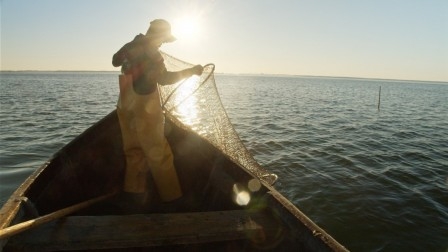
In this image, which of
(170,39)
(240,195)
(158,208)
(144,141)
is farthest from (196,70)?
(158,208)

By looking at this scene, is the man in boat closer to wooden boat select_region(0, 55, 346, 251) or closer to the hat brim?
the hat brim

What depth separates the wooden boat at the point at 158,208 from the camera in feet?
9.23

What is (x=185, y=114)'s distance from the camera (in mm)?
18812

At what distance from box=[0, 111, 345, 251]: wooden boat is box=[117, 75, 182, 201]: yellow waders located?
45 centimetres

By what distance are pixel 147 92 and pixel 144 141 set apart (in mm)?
625

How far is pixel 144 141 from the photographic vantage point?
3908 millimetres

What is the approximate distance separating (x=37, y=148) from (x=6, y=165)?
1.92m

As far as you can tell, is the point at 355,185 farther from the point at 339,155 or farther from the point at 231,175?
the point at 231,175

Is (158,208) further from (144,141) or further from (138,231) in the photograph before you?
(138,231)

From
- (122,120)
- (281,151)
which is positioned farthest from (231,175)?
(281,151)

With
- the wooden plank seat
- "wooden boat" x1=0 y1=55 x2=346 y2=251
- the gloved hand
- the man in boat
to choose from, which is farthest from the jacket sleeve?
the wooden plank seat

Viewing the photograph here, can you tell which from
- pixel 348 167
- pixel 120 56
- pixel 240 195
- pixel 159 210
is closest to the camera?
pixel 120 56

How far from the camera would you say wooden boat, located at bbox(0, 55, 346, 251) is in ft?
9.23

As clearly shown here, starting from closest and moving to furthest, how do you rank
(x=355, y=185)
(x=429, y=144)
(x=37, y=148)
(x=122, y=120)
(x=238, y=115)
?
(x=122, y=120) < (x=355, y=185) < (x=37, y=148) < (x=429, y=144) < (x=238, y=115)
